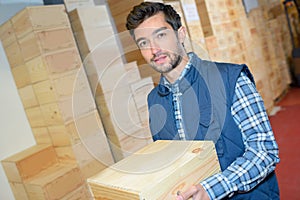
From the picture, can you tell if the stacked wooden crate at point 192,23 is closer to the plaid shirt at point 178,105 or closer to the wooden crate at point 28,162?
the wooden crate at point 28,162

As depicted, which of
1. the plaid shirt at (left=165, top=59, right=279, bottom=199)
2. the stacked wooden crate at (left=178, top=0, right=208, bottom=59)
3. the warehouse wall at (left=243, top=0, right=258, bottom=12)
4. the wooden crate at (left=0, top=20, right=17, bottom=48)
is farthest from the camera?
the warehouse wall at (left=243, top=0, right=258, bottom=12)

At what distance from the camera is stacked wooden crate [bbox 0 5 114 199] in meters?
2.36

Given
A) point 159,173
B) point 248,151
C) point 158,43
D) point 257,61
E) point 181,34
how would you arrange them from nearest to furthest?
point 159,173
point 248,151
point 158,43
point 181,34
point 257,61

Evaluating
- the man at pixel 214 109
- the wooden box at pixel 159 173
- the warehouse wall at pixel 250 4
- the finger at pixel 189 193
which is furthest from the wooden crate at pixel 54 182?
the warehouse wall at pixel 250 4

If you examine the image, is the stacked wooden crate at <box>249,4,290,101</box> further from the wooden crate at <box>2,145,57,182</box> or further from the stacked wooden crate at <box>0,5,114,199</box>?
the wooden crate at <box>2,145,57,182</box>

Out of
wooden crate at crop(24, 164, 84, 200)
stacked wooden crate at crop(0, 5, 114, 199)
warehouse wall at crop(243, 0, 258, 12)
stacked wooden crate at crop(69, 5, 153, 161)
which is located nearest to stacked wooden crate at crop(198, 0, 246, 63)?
warehouse wall at crop(243, 0, 258, 12)

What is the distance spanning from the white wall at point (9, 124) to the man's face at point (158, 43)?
2001 mm

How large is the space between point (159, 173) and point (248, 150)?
1.30ft

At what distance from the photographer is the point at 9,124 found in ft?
8.57

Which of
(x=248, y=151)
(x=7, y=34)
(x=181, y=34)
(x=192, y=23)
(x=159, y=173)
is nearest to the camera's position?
(x=159, y=173)

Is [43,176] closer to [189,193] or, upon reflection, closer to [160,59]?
[160,59]

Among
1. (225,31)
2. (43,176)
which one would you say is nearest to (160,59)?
(43,176)

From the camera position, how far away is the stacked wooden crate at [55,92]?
7.73 ft

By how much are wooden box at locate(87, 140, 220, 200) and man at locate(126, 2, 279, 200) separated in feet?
0.23
